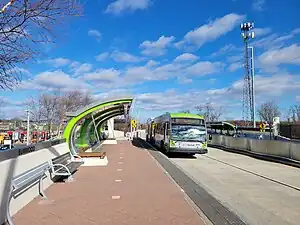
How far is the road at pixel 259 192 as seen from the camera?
7.00 m

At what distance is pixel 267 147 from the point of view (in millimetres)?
20672

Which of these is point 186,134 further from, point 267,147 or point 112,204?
point 112,204

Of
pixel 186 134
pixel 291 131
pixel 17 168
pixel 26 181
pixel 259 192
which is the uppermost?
pixel 291 131

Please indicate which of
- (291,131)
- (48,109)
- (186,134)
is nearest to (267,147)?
(186,134)

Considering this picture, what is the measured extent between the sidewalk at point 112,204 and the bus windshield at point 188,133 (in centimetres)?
1036

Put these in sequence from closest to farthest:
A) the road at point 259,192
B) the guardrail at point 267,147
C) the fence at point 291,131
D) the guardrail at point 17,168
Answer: the guardrail at point 17,168 → the road at point 259,192 → the guardrail at point 267,147 → the fence at point 291,131

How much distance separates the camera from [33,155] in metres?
8.58

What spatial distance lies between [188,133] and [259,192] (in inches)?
484

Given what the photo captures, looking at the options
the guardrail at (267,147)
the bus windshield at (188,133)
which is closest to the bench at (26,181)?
the guardrail at (267,147)

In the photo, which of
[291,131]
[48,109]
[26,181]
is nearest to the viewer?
[26,181]

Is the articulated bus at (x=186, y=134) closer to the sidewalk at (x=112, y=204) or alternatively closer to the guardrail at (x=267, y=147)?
the guardrail at (x=267, y=147)

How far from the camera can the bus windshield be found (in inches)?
851

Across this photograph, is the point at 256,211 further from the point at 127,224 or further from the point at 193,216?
the point at 127,224

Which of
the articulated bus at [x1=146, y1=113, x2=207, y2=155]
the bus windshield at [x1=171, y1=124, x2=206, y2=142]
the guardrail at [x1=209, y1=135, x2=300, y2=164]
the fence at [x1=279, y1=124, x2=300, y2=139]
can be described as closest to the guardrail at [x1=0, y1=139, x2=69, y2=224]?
the guardrail at [x1=209, y1=135, x2=300, y2=164]
